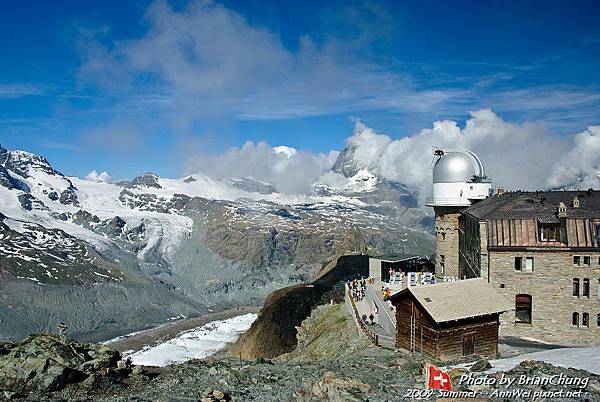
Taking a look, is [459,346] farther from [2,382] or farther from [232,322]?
[232,322]

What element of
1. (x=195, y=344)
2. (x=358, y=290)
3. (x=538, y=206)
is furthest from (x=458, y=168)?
(x=195, y=344)

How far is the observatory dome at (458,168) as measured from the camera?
158ft

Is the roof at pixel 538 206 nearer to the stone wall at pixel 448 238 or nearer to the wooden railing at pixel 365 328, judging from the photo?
the stone wall at pixel 448 238

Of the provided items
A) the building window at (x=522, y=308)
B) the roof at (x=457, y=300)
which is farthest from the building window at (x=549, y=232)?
the roof at (x=457, y=300)

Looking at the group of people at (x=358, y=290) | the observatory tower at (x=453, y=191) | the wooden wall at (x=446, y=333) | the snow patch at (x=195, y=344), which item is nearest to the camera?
the wooden wall at (x=446, y=333)

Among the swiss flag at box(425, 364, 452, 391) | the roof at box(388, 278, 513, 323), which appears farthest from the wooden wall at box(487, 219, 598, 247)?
the swiss flag at box(425, 364, 452, 391)

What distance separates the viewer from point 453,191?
48.5 m

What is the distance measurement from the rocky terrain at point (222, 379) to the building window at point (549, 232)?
15202 millimetres

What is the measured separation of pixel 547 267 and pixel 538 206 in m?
5.00

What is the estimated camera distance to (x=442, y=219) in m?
50.0

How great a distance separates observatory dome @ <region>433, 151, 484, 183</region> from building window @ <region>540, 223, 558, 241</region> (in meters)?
11.7

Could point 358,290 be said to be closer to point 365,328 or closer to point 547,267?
point 365,328

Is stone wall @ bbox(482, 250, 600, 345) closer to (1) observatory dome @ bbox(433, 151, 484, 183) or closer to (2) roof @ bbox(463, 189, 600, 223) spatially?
(2) roof @ bbox(463, 189, 600, 223)

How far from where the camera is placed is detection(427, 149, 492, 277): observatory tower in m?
48.1
